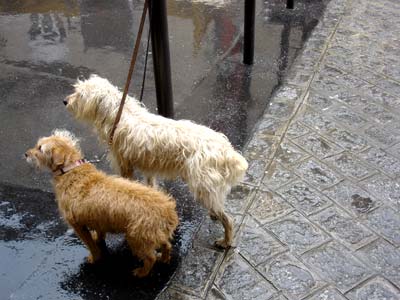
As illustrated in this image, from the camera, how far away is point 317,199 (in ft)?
15.9

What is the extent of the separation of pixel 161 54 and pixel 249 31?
2.21m

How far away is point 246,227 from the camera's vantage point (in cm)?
450

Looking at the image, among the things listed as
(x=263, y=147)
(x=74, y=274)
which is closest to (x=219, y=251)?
(x=74, y=274)

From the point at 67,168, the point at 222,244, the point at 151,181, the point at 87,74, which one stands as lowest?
the point at 222,244

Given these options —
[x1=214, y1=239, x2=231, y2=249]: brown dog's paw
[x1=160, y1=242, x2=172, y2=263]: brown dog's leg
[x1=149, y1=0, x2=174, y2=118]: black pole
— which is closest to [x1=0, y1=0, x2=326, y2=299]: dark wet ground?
[x1=160, y1=242, x2=172, y2=263]: brown dog's leg

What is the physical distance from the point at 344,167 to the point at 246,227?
1499 millimetres

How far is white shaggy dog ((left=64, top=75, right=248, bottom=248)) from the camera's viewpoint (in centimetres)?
393

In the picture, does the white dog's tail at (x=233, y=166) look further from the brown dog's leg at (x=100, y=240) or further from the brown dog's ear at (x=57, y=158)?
the brown dog's ear at (x=57, y=158)

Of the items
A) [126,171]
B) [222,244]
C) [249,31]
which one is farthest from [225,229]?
[249,31]

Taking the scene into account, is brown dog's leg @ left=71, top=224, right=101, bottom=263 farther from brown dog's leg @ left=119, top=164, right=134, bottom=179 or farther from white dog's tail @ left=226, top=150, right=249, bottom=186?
white dog's tail @ left=226, top=150, right=249, bottom=186

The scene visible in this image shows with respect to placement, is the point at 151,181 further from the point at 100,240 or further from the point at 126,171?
the point at 100,240

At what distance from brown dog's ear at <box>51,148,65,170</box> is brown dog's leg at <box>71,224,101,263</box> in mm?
484

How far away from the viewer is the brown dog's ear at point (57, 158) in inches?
149

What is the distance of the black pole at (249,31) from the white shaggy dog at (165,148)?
10.5ft
